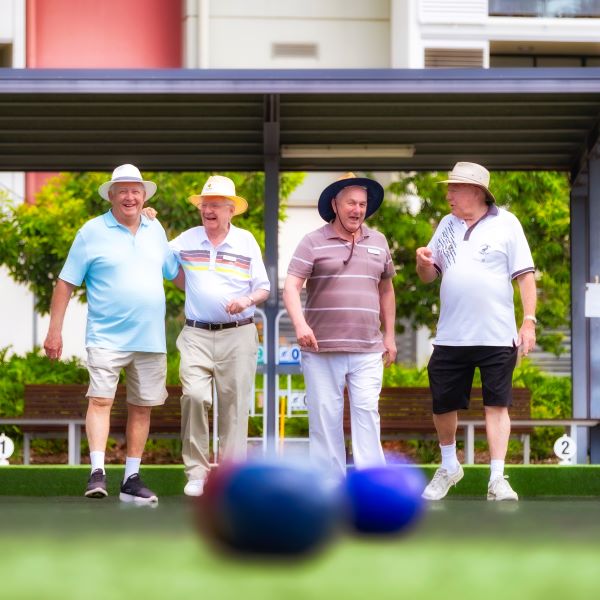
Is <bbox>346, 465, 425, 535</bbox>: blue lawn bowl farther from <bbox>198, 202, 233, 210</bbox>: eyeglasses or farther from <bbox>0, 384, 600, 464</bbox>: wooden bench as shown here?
<bbox>0, 384, 600, 464</bbox>: wooden bench

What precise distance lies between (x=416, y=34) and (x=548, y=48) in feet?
8.03

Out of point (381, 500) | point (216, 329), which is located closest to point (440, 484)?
point (216, 329)

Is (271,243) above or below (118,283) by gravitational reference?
above

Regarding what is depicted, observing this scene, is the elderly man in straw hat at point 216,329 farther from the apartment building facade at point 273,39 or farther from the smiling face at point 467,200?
the apartment building facade at point 273,39

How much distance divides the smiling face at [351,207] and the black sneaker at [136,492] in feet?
5.55

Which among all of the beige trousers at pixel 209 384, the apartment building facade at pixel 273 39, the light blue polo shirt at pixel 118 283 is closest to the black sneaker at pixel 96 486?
the beige trousers at pixel 209 384

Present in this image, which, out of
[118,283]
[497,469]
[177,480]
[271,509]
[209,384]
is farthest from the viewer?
[177,480]

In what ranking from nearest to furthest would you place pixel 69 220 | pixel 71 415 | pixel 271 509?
pixel 271 509
pixel 71 415
pixel 69 220

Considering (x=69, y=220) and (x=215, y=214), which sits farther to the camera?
Answer: (x=69, y=220)

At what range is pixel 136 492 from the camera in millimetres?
7301

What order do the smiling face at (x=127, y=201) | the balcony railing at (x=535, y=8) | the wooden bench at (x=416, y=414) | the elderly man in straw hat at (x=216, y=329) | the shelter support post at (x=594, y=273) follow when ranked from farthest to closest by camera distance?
the balcony railing at (x=535, y=8)
the wooden bench at (x=416, y=414)
the shelter support post at (x=594, y=273)
the elderly man in straw hat at (x=216, y=329)
the smiling face at (x=127, y=201)

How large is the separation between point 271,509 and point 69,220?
12504mm

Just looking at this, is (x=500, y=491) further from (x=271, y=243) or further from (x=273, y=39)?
(x=273, y=39)

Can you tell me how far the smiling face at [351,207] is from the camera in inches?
294
